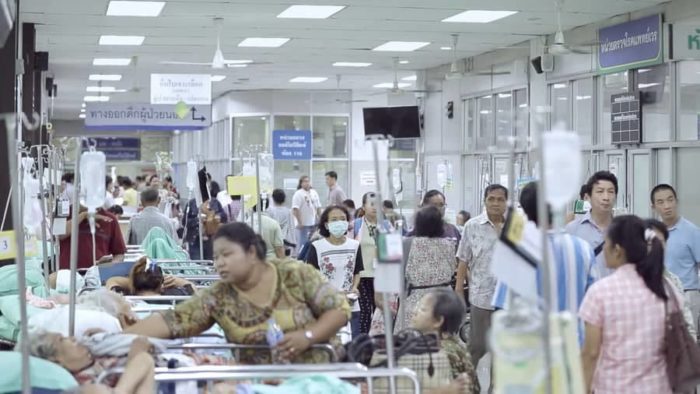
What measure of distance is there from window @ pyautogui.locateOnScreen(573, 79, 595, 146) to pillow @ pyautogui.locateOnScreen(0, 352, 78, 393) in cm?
1074

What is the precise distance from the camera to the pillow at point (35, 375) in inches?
155

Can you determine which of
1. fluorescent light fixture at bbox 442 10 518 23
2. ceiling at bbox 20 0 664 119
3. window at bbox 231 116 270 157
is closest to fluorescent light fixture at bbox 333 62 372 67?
ceiling at bbox 20 0 664 119

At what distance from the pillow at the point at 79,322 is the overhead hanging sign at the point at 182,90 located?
14.3 meters

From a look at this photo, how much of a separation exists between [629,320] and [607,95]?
31.2 ft

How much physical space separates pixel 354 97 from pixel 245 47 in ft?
30.0

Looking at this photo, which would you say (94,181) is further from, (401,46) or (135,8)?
(401,46)

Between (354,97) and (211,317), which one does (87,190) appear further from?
(354,97)

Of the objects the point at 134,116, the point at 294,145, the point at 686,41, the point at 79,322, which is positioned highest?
the point at 686,41

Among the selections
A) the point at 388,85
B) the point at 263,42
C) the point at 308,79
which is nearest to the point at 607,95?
the point at 263,42

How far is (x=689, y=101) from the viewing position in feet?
38.9

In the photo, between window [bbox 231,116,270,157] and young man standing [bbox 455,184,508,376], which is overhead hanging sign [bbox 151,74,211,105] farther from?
young man standing [bbox 455,184,508,376]

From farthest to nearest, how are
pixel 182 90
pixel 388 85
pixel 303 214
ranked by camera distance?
pixel 388 85
pixel 182 90
pixel 303 214

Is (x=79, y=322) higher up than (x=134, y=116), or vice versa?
(x=134, y=116)

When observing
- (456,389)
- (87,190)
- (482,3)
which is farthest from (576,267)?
(482,3)
